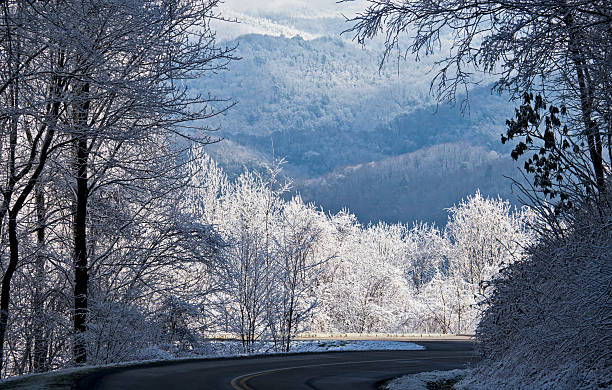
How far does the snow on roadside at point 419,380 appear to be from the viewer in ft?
40.6

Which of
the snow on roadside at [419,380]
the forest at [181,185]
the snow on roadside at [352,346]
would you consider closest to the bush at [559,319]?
the forest at [181,185]

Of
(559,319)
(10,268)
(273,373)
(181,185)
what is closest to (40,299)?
(10,268)

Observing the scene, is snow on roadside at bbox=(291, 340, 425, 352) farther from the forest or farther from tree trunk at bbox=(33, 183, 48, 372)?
tree trunk at bbox=(33, 183, 48, 372)

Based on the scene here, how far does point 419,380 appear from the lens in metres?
13.6

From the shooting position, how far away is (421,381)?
13.5 m

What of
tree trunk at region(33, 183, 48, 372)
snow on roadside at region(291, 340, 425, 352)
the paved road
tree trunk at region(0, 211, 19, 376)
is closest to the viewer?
the paved road

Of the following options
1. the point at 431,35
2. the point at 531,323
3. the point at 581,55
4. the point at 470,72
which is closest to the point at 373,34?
the point at 431,35

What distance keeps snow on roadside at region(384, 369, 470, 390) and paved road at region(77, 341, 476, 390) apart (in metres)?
0.44

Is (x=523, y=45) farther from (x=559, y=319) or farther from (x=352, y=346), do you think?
(x=352, y=346)

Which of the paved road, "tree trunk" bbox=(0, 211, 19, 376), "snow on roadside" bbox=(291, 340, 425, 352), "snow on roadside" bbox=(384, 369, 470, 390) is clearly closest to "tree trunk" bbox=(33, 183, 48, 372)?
"tree trunk" bbox=(0, 211, 19, 376)

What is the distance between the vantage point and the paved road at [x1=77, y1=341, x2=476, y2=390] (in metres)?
11.3

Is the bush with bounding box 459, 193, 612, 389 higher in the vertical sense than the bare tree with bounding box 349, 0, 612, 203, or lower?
lower

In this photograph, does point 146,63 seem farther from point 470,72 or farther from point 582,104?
point 582,104

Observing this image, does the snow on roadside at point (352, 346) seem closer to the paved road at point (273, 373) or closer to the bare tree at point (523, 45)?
the paved road at point (273, 373)
